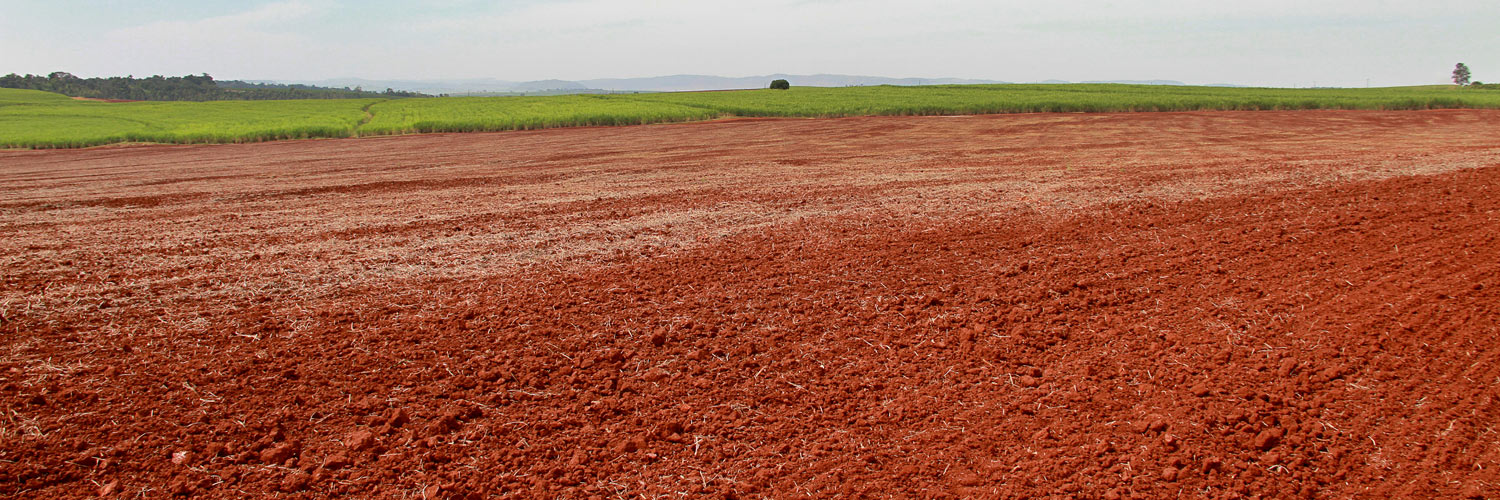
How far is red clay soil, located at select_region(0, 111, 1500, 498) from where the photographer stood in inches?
127

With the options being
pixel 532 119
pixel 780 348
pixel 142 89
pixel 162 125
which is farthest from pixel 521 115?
pixel 142 89

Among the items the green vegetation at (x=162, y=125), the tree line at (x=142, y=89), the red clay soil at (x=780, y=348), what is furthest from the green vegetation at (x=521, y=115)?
the tree line at (x=142, y=89)

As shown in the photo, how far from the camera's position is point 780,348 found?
15.0 ft

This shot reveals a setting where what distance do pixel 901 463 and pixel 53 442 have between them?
158 inches

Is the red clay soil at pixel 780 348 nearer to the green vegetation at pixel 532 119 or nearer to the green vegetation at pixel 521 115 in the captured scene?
the green vegetation at pixel 532 119

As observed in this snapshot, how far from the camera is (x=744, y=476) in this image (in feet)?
10.6

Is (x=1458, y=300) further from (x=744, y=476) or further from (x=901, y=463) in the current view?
(x=744, y=476)

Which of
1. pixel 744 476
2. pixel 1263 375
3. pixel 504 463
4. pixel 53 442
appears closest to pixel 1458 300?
pixel 1263 375

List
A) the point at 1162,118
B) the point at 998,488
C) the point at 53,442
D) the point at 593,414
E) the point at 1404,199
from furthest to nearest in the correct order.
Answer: the point at 1162,118 → the point at 1404,199 → the point at 593,414 → the point at 53,442 → the point at 998,488

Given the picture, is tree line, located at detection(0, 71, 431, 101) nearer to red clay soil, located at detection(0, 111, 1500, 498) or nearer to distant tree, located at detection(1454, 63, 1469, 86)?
red clay soil, located at detection(0, 111, 1500, 498)

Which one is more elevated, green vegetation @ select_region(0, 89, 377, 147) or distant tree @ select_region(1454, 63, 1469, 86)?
distant tree @ select_region(1454, 63, 1469, 86)

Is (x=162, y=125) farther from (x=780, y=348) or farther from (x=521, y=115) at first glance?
(x=780, y=348)

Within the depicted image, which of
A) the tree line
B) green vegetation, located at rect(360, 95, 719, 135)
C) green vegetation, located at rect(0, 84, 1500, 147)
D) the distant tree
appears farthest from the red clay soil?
the distant tree

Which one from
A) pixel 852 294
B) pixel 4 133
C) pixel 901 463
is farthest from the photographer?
pixel 4 133
